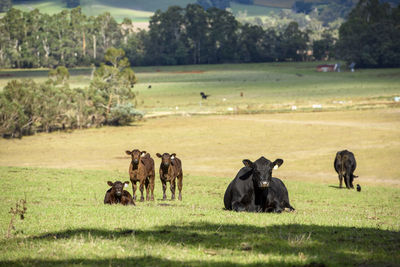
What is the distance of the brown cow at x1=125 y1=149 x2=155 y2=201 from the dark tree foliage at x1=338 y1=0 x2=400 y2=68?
353ft

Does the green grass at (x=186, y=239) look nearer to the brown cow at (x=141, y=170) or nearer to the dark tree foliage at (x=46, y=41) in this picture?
the brown cow at (x=141, y=170)

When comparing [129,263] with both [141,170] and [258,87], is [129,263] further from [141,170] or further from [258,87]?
[258,87]

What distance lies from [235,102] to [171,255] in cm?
6595

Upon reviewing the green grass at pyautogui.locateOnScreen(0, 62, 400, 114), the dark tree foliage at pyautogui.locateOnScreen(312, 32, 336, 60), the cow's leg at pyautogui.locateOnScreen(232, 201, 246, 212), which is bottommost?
the green grass at pyautogui.locateOnScreen(0, 62, 400, 114)

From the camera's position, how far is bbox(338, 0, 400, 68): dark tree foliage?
120750 mm

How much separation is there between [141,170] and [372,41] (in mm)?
113427

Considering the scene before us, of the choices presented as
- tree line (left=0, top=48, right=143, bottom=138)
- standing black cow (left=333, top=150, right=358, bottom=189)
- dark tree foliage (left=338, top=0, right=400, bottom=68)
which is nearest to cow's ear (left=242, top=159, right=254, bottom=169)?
standing black cow (left=333, top=150, right=358, bottom=189)

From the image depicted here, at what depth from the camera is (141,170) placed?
19.2 meters

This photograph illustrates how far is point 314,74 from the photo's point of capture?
115062 millimetres

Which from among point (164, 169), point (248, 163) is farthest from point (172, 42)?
point (248, 163)

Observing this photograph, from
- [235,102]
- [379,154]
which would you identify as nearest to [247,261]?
[379,154]

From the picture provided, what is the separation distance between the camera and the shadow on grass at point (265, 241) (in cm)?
867

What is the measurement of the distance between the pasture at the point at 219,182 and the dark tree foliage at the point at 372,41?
23579mm

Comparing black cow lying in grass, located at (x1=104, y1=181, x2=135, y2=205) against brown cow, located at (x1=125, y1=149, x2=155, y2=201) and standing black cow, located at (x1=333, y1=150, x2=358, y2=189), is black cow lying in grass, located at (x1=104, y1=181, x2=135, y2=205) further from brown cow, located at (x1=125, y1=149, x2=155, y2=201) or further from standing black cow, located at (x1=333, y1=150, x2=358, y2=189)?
standing black cow, located at (x1=333, y1=150, x2=358, y2=189)
